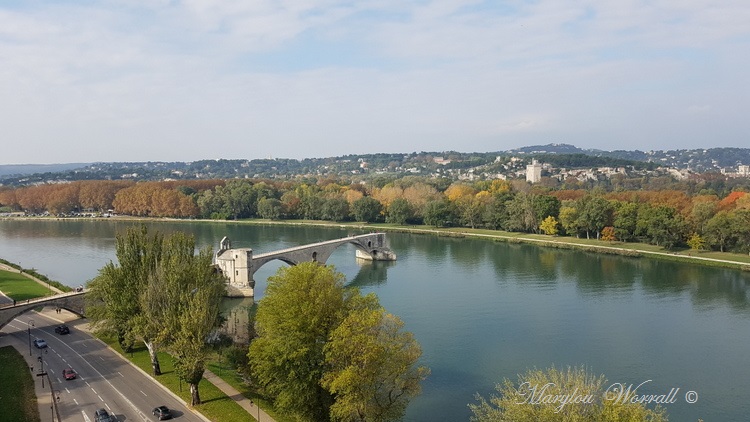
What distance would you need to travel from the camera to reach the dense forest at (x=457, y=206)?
2763 inches

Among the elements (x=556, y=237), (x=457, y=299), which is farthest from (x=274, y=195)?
(x=457, y=299)

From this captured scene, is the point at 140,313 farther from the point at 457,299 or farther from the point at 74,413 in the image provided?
the point at 457,299

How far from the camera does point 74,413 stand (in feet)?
79.5

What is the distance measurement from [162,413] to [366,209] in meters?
78.2

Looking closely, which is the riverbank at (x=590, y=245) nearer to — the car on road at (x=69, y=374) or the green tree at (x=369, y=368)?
the green tree at (x=369, y=368)

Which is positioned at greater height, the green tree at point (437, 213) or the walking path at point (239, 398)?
the green tree at point (437, 213)

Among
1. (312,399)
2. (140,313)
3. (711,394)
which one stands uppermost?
(140,313)

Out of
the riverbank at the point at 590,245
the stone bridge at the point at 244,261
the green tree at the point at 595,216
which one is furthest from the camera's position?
the green tree at the point at 595,216

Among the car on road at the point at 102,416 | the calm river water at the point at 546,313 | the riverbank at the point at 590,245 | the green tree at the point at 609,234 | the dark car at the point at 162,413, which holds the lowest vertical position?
the calm river water at the point at 546,313

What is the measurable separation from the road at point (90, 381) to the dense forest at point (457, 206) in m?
61.9

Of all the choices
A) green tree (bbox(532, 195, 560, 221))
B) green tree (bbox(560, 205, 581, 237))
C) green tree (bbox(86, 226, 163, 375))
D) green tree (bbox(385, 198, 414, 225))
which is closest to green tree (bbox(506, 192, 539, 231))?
green tree (bbox(532, 195, 560, 221))

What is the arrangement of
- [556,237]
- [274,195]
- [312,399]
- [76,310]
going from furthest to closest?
[274,195]
[556,237]
[76,310]
[312,399]

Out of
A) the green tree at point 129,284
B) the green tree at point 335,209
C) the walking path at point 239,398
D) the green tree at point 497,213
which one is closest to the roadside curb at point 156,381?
the green tree at point 129,284

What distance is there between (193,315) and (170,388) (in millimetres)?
4431
